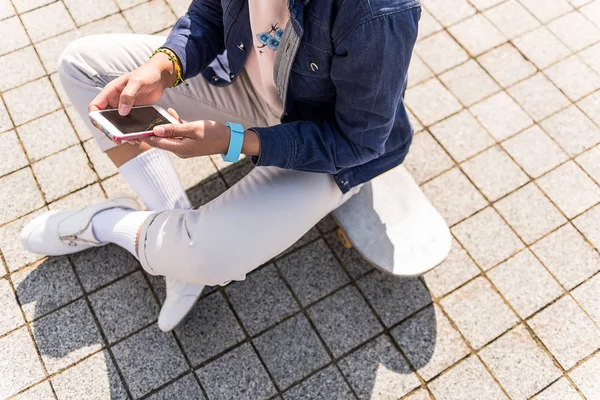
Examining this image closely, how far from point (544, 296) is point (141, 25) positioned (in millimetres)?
2876

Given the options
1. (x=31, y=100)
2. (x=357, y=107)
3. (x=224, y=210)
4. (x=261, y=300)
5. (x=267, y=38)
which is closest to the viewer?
(x=357, y=107)

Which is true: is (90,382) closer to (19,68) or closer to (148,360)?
(148,360)

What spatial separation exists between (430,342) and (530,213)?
954 mm

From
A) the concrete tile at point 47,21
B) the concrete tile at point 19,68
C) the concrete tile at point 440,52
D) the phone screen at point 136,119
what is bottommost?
the concrete tile at point 440,52

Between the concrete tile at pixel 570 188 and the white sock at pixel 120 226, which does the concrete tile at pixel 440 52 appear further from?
the white sock at pixel 120 226

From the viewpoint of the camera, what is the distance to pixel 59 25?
3580mm

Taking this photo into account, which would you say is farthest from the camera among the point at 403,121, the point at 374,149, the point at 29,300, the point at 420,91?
the point at 420,91

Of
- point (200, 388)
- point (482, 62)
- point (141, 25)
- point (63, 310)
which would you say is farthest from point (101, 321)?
point (482, 62)

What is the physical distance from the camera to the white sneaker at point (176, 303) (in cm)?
261

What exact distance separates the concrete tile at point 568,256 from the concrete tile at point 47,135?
264 centimetres

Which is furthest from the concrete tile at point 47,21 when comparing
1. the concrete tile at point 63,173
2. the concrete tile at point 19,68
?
the concrete tile at point 63,173

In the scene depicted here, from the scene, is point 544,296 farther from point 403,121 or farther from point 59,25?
point 59,25

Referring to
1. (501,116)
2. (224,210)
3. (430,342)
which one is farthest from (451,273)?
(224,210)

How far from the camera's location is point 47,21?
3592mm
